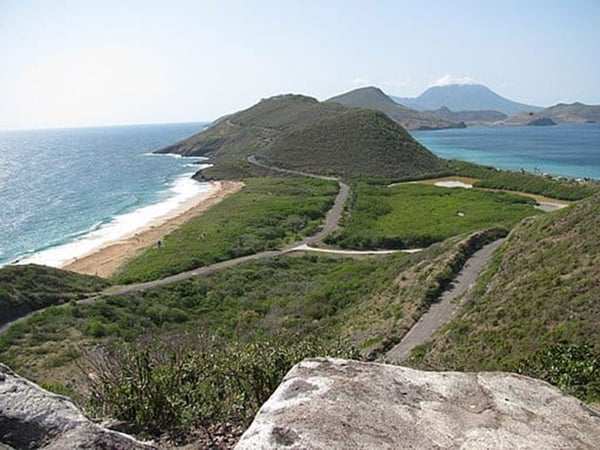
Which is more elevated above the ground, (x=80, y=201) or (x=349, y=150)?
(x=349, y=150)

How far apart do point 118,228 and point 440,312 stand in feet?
201

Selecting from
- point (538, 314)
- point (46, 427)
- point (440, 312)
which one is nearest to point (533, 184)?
point (440, 312)

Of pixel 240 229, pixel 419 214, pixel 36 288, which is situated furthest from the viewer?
pixel 419 214

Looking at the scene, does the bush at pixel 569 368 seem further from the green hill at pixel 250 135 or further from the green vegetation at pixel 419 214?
the green hill at pixel 250 135

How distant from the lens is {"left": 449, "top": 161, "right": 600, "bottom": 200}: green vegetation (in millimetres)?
79775

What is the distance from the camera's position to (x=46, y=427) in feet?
22.0

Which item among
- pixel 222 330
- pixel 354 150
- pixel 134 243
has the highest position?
pixel 354 150

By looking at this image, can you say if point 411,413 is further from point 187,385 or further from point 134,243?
point 134,243

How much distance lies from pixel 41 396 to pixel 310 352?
694 cm

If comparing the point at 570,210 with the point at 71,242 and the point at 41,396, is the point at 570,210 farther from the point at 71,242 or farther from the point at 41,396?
the point at 71,242

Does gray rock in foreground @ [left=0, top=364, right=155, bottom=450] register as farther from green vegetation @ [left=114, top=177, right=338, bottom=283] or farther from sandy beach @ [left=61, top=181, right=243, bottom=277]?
sandy beach @ [left=61, top=181, right=243, bottom=277]

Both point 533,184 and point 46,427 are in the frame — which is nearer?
point 46,427

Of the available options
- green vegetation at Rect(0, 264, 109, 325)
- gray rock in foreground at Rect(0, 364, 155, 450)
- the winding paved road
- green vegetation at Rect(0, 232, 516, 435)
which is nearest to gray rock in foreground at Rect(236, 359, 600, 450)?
gray rock in foreground at Rect(0, 364, 155, 450)

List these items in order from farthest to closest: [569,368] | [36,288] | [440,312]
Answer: [36,288], [440,312], [569,368]
